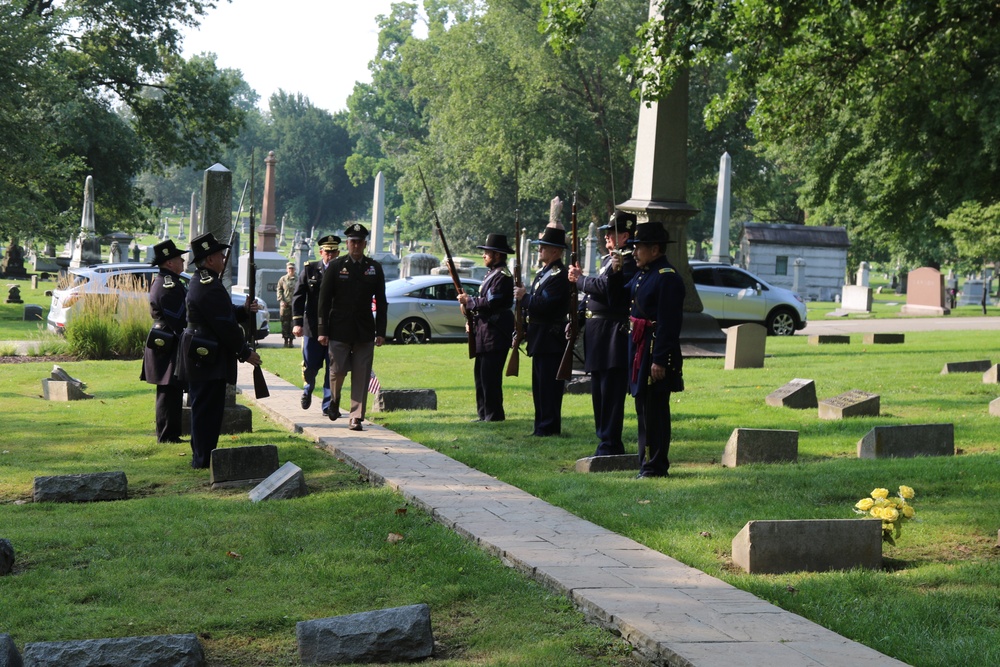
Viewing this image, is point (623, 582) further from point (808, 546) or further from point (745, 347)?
point (745, 347)

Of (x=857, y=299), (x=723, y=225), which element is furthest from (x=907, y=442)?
(x=857, y=299)

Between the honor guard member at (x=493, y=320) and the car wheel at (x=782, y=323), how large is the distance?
17977 millimetres

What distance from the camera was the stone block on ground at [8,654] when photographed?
4688 millimetres

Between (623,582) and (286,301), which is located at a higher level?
(286,301)

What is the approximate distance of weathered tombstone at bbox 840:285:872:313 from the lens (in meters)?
45.6

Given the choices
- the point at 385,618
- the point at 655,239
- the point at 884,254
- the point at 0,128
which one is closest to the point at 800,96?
the point at 655,239

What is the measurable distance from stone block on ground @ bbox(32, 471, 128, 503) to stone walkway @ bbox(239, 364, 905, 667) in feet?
6.49

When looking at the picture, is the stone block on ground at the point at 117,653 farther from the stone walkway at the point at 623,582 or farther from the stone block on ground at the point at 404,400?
the stone block on ground at the point at 404,400

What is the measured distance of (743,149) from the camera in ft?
175

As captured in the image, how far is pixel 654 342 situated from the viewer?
923cm

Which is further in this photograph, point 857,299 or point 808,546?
point 857,299

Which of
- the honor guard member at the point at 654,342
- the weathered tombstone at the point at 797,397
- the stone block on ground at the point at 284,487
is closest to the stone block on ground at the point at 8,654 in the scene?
the stone block on ground at the point at 284,487

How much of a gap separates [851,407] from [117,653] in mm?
9865

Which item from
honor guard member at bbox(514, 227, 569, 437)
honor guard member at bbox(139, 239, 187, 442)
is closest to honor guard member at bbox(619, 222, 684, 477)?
honor guard member at bbox(514, 227, 569, 437)
